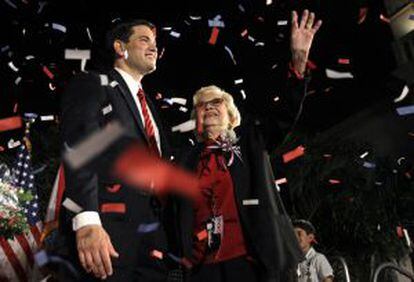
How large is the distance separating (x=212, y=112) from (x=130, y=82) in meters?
1.16

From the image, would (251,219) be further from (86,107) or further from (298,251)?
(86,107)

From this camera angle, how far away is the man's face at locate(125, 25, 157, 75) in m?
3.37

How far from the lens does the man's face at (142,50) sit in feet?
11.0

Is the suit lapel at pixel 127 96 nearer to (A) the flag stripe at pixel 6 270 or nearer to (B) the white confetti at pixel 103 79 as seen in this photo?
(B) the white confetti at pixel 103 79

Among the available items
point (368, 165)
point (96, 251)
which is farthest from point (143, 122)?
point (368, 165)

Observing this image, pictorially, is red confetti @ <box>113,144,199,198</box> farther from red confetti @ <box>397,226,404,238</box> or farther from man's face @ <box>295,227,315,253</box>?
red confetti @ <box>397,226,404,238</box>

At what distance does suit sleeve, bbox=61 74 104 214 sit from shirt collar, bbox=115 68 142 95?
0.71 ft

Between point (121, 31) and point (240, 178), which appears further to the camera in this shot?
point (240, 178)

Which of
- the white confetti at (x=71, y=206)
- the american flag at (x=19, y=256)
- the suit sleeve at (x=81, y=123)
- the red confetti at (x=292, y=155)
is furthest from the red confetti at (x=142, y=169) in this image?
the american flag at (x=19, y=256)

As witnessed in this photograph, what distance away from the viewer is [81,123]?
281 cm

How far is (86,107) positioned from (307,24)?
66.6 inches

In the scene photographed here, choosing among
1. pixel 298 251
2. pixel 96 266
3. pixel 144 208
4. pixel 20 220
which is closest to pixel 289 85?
pixel 298 251

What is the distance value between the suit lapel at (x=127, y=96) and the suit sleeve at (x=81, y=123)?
135 mm

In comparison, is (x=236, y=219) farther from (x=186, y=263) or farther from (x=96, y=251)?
(x=96, y=251)
